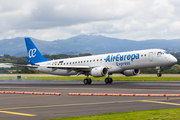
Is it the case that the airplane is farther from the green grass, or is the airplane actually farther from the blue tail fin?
the green grass

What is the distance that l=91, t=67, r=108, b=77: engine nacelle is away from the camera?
126ft

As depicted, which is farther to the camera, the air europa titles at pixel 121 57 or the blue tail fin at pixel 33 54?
the blue tail fin at pixel 33 54

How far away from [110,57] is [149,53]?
6.02m

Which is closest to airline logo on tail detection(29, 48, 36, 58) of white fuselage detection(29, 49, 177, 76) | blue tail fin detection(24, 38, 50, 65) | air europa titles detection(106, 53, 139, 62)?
blue tail fin detection(24, 38, 50, 65)

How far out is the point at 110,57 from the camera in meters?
40.6

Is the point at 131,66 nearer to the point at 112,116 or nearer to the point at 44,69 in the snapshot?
the point at 44,69

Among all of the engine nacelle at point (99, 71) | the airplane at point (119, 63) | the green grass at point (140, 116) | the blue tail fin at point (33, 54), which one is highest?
the blue tail fin at point (33, 54)

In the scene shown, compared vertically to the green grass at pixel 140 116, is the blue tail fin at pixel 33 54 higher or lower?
higher

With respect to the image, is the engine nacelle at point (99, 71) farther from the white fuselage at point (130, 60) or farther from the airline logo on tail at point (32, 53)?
the airline logo on tail at point (32, 53)

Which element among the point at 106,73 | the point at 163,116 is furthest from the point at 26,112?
the point at 106,73

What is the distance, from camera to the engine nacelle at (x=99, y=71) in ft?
126

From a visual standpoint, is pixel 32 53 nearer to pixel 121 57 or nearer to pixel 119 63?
pixel 119 63

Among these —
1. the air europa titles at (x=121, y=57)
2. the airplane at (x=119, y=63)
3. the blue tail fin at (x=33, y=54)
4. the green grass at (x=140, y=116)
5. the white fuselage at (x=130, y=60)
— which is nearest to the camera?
the green grass at (x=140, y=116)

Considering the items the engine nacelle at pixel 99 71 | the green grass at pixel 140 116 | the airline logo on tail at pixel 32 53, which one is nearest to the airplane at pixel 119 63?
the engine nacelle at pixel 99 71
